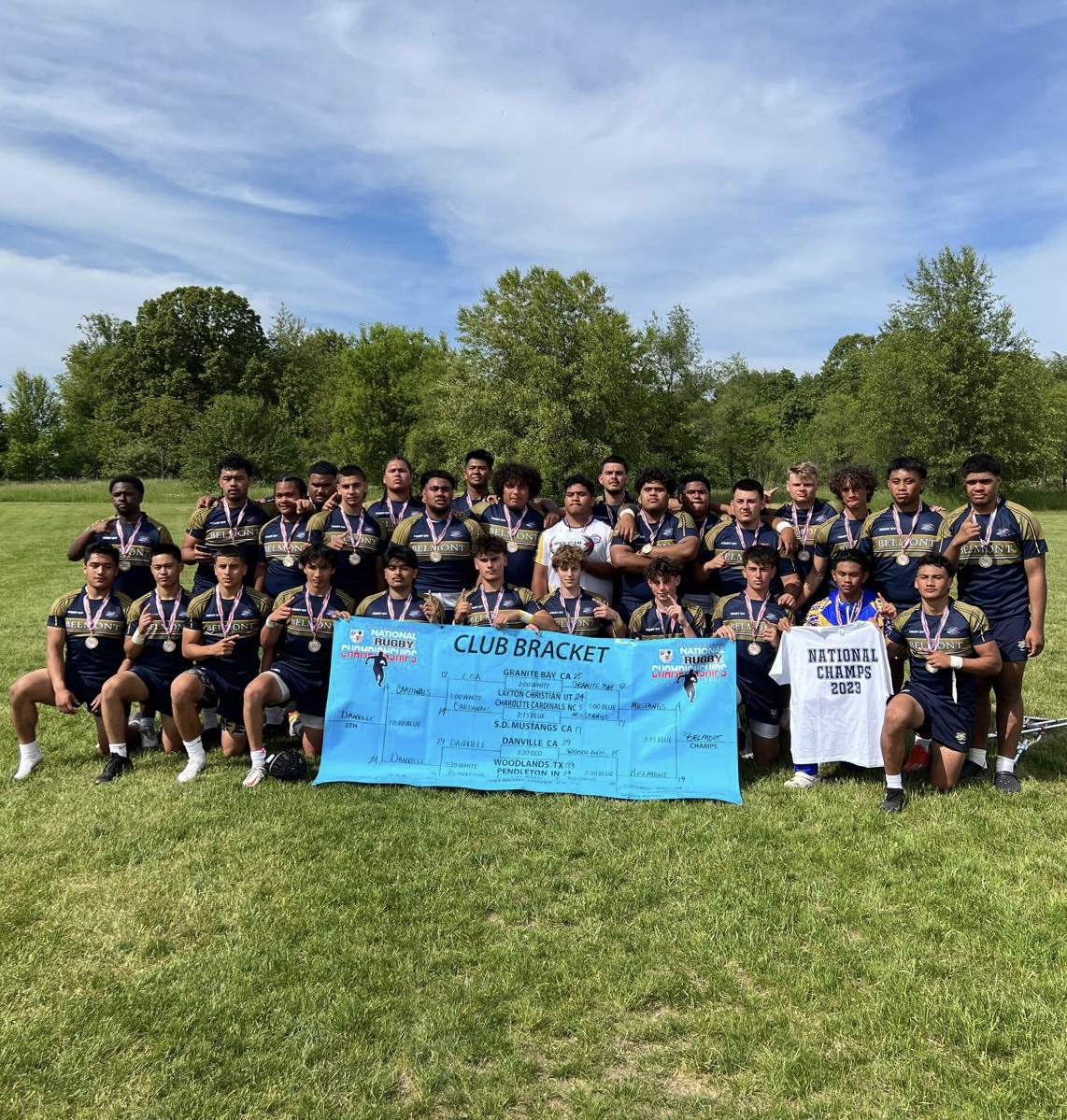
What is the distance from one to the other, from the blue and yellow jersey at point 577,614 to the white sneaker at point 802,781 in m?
1.98

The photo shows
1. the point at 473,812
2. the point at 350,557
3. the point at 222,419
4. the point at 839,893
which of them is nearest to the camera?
the point at 839,893

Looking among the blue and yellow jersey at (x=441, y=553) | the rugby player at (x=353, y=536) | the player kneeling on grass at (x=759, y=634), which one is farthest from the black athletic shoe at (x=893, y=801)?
the rugby player at (x=353, y=536)

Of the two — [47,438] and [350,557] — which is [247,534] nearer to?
[350,557]

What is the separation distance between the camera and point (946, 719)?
20.0 ft

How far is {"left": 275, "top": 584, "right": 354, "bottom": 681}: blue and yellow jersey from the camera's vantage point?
6.72 m

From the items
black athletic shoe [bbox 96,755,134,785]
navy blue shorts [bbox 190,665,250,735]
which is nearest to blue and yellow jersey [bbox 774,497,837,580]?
navy blue shorts [bbox 190,665,250,735]

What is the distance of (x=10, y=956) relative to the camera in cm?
403

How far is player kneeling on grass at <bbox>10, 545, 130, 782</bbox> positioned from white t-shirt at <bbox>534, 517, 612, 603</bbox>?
3.93 metres

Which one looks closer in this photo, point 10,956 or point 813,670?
point 10,956

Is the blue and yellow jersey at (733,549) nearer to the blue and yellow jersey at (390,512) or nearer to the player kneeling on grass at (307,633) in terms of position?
the blue and yellow jersey at (390,512)

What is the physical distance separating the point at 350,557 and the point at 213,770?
225 cm

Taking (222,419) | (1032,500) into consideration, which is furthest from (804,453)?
(222,419)

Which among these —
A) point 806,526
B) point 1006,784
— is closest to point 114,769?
point 806,526

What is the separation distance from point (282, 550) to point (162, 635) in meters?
1.36
